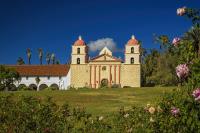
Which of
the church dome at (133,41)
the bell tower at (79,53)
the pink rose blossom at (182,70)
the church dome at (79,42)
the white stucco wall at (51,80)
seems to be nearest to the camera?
the pink rose blossom at (182,70)

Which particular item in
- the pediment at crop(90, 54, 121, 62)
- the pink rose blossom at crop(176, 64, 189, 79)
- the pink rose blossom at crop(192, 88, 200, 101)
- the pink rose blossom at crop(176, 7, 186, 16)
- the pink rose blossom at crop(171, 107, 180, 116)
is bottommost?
the pink rose blossom at crop(171, 107, 180, 116)

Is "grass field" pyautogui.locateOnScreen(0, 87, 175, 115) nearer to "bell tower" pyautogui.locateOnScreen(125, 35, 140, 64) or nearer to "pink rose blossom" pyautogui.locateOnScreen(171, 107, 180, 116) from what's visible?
"pink rose blossom" pyautogui.locateOnScreen(171, 107, 180, 116)

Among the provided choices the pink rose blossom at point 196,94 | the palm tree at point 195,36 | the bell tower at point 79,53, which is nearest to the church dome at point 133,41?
the bell tower at point 79,53

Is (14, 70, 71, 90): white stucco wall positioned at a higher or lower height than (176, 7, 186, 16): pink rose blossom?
higher

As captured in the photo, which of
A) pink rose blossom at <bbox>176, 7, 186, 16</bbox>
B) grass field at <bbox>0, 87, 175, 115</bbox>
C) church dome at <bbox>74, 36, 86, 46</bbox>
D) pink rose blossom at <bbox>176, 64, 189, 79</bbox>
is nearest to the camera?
pink rose blossom at <bbox>176, 64, 189, 79</bbox>

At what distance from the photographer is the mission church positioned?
88812mm

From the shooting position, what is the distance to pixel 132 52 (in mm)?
90062

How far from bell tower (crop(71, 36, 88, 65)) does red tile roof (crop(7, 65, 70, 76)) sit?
3.63 m

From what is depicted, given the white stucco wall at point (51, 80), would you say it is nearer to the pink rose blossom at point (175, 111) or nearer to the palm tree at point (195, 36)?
the palm tree at point (195, 36)

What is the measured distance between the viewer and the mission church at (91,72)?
88812 mm

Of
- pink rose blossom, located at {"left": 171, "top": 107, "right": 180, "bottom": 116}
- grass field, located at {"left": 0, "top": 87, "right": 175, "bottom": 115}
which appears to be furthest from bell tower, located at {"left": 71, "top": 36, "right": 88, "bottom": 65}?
pink rose blossom, located at {"left": 171, "top": 107, "right": 180, "bottom": 116}

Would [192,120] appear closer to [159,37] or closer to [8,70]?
[159,37]

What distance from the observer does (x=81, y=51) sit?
9281cm

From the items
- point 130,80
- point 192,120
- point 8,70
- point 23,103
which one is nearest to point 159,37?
point 192,120
